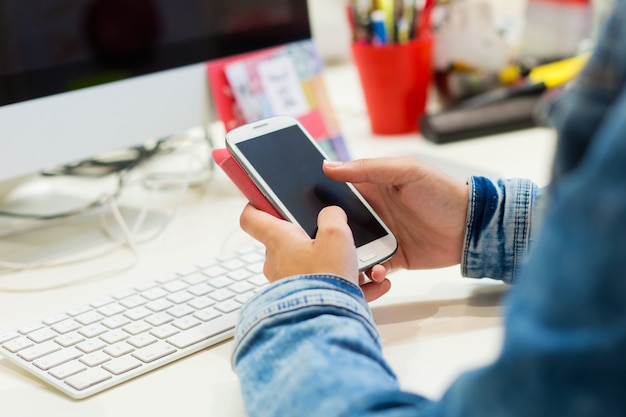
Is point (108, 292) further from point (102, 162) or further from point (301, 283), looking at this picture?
point (102, 162)

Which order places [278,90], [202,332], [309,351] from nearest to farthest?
[309,351], [202,332], [278,90]

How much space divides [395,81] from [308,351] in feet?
2.33

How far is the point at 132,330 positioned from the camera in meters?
0.56

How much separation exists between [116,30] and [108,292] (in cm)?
29

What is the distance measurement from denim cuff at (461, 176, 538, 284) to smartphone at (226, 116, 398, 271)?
7cm

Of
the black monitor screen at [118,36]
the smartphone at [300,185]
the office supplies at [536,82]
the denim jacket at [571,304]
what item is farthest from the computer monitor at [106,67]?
the denim jacket at [571,304]

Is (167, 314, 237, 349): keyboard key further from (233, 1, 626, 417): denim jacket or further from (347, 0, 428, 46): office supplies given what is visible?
(347, 0, 428, 46): office supplies

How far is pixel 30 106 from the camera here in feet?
2.37

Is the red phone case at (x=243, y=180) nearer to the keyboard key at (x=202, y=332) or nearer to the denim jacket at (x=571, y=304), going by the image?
the keyboard key at (x=202, y=332)

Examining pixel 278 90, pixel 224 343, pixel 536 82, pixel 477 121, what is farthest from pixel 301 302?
pixel 536 82

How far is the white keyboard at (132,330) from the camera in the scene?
1.70 ft

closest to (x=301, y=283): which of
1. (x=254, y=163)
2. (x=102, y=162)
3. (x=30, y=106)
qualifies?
(x=254, y=163)

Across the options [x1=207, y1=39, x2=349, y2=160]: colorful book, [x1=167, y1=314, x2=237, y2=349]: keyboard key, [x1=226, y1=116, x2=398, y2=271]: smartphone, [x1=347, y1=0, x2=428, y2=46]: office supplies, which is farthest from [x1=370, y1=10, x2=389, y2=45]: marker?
[x1=167, y1=314, x2=237, y2=349]: keyboard key

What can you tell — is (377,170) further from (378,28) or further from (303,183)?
(378,28)
